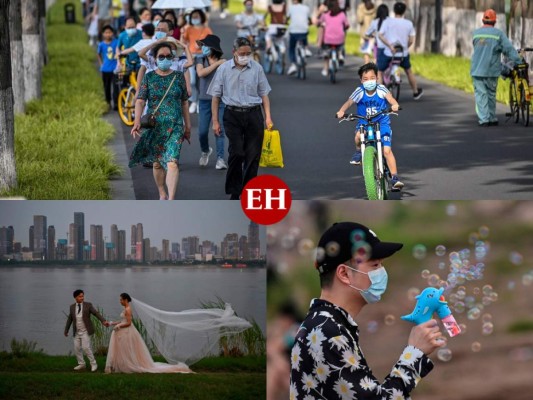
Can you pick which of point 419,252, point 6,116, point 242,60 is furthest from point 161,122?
point 419,252

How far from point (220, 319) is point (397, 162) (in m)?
2.44

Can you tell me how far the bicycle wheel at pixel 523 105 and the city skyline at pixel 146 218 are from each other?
9.48 feet

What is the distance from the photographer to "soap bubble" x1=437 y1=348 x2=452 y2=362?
934 cm

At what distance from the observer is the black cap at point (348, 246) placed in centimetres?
568

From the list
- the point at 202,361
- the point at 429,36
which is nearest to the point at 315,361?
the point at 202,361

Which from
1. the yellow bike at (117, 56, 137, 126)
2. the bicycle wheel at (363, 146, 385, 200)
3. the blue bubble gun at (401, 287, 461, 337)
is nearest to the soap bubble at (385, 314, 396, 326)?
the bicycle wheel at (363, 146, 385, 200)

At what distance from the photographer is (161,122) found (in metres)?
11.7

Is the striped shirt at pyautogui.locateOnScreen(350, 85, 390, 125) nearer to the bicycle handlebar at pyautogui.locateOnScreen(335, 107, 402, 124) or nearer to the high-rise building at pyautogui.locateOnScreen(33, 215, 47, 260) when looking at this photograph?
the bicycle handlebar at pyautogui.locateOnScreen(335, 107, 402, 124)

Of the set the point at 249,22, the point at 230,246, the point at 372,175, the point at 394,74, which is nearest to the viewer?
the point at 230,246

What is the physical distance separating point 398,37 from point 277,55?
517 cm

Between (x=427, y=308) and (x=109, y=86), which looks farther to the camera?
(x=109, y=86)

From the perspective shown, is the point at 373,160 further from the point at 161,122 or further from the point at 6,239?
the point at 6,239

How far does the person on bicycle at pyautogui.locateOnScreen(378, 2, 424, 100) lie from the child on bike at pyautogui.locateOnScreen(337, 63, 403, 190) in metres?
1.26

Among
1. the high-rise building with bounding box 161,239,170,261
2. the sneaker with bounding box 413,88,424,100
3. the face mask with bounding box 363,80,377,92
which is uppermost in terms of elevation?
the face mask with bounding box 363,80,377,92
